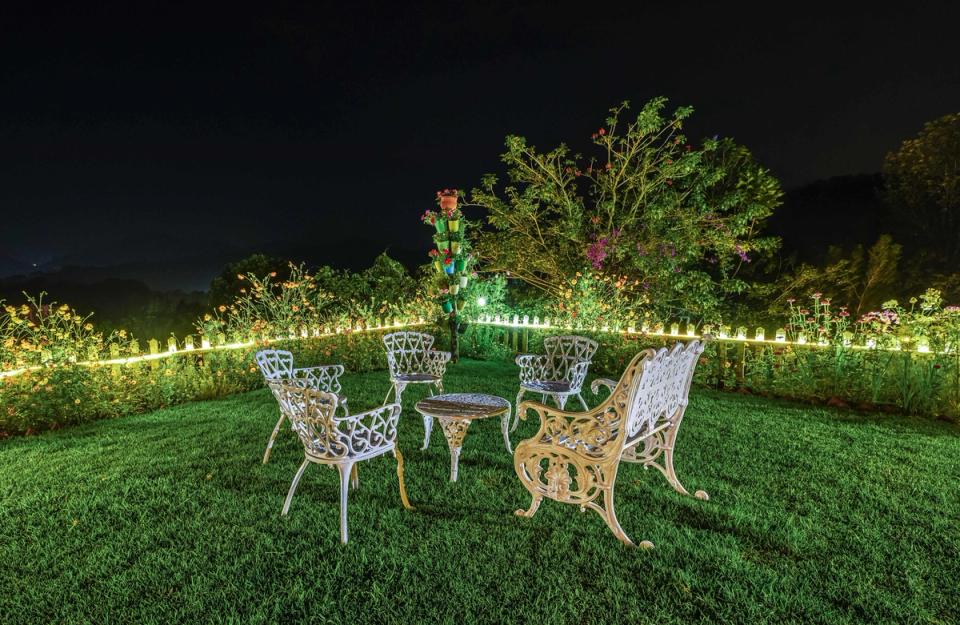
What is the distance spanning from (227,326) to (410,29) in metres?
7.15

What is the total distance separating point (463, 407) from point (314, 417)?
115cm

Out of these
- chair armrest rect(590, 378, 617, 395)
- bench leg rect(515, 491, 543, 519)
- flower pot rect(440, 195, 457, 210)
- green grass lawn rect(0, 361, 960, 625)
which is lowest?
green grass lawn rect(0, 361, 960, 625)

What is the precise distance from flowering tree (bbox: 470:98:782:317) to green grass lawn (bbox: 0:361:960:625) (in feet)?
18.3

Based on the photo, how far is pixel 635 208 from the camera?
30.1ft

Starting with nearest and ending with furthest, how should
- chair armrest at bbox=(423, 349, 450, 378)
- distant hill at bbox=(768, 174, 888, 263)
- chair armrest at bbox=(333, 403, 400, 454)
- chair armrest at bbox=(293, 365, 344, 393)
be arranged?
chair armrest at bbox=(333, 403, 400, 454)
chair armrest at bbox=(293, 365, 344, 393)
chair armrest at bbox=(423, 349, 450, 378)
distant hill at bbox=(768, 174, 888, 263)

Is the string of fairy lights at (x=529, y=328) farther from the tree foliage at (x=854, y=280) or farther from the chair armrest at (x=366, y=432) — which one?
the tree foliage at (x=854, y=280)

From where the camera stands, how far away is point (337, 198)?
22344 millimetres

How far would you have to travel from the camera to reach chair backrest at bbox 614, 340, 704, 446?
7.36 ft

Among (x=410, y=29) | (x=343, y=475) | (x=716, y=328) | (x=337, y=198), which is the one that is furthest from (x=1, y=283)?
(x=716, y=328)

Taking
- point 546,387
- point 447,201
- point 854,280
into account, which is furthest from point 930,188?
point 546,387

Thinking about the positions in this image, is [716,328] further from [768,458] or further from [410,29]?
[410,29]

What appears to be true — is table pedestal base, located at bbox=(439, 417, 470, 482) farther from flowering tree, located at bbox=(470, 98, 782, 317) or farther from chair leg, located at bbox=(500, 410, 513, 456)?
flowering tree, located at bbox=(470, 98, 782, 317)

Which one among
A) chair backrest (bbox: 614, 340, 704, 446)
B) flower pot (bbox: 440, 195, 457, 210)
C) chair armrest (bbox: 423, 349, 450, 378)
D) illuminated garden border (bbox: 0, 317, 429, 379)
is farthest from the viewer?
flower pot (bbox: 440, 195, 457, 210)

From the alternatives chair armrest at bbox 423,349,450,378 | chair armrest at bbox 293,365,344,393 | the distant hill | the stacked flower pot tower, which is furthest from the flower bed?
the distant hill
